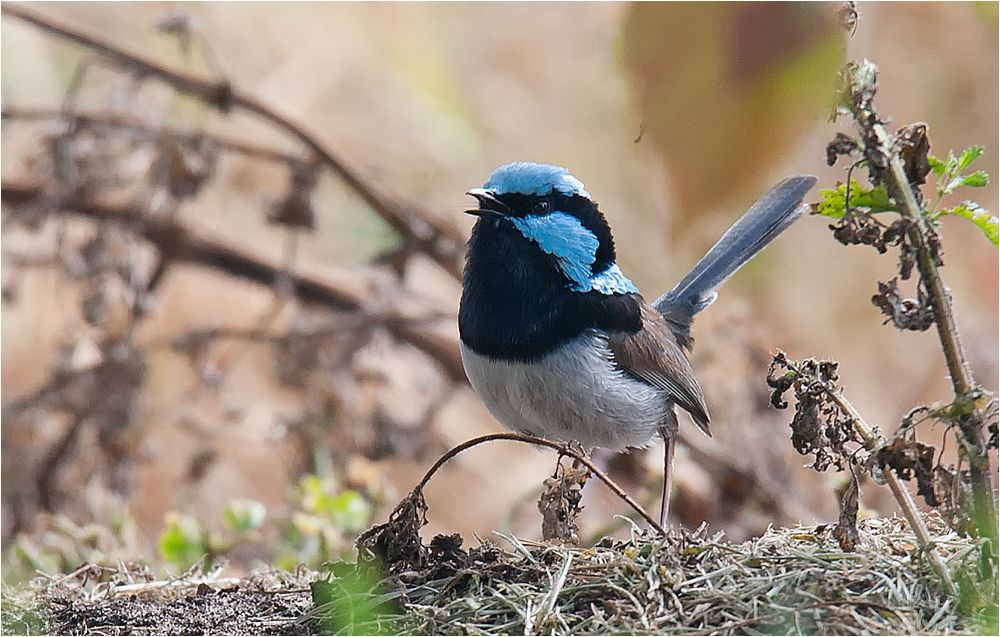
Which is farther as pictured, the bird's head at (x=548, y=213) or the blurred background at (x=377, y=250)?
the bird's head at (x=548, y=213)

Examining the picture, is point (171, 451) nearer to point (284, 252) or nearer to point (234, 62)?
point (284, 252)

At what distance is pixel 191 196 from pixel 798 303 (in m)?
4.11

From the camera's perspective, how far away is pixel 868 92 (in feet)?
7.09

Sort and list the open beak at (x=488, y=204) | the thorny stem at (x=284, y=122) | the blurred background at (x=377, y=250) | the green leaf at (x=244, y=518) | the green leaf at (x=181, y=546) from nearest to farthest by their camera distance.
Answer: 1. the blurred background at (x=377, y=250)
2. the open beak at (x=488, y=204)
3. the green leaf at (x=181, y=546)
4. the green leaf at (x=244, y=518)
5. the thorny stem at (x=284, y=122)

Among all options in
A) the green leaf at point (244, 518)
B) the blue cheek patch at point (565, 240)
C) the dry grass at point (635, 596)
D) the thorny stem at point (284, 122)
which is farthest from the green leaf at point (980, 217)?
the thorny stem at point (284, 122)

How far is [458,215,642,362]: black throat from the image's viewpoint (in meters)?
3.12

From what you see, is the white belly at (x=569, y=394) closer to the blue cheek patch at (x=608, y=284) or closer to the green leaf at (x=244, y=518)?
the blue cheek patch at (x=608, y=284)

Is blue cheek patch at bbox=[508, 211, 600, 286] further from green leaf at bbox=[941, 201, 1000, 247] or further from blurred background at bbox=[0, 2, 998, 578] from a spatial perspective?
green leaf at bbox=[941, 201, 1000, 247]

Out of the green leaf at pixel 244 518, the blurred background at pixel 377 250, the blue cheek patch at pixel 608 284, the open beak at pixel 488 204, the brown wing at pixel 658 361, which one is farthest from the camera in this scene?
the green leaf at pixel 244 518

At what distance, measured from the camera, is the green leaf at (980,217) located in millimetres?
2139

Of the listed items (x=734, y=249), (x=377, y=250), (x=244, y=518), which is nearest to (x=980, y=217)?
(x=734, y=249)

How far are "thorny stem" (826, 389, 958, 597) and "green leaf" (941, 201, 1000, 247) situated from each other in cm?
41

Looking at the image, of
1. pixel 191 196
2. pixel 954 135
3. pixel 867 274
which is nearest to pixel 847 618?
pixel 191 196

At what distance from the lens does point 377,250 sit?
19.7 feet
